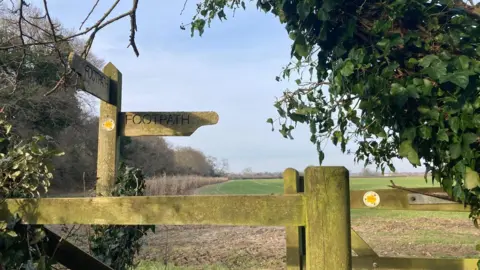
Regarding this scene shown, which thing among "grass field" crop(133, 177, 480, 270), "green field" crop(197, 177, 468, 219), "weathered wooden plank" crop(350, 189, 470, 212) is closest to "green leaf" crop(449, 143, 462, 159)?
"green field" crop(197, 177, 468, 219)

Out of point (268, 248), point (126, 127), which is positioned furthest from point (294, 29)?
point (268, 248)

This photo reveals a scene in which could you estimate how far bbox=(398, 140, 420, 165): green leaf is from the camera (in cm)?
175

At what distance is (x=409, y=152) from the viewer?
1768 mm

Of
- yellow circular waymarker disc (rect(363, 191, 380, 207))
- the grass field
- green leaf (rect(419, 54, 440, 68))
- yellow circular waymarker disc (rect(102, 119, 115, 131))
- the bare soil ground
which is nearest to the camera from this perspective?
green leaf (rect(419, 54, 440, 68))

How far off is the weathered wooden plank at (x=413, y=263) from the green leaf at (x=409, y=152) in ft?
4.22

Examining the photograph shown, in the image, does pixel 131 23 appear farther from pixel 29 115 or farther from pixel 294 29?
pixel 29 115

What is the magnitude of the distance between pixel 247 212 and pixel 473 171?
2.99ft

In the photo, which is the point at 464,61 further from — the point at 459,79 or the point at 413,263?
the point at 413,263

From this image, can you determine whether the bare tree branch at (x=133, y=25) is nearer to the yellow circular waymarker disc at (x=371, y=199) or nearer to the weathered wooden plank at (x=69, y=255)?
the weathered wooden plank at (x=69, y=255)

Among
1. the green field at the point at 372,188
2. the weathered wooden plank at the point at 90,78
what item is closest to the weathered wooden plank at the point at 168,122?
the weathered wooden plank at the point at 90,78

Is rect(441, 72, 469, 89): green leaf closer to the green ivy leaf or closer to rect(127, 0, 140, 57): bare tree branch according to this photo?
the green ivy leaf

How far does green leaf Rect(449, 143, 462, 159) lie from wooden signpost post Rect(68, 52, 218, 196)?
2.32 metres

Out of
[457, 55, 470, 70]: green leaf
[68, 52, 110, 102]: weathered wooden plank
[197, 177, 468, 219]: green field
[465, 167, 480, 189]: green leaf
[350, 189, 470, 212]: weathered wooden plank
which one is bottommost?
[197, 177, 468, 219]: green field

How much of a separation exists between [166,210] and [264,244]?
6902mm
